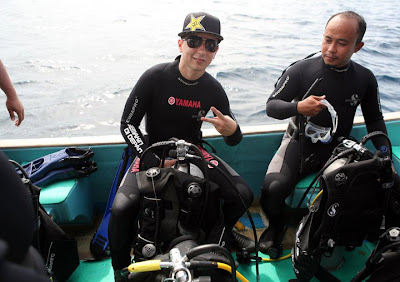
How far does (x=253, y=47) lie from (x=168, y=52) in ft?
9.44

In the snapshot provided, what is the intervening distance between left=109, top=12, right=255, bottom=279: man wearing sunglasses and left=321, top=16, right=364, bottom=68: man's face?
2.81ft

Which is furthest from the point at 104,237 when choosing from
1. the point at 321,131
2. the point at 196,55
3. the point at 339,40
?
the point at 339,40

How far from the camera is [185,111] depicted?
2408 millimetres

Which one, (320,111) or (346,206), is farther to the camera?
Result: (320,111)

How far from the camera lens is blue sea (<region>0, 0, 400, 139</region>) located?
6.02 meters

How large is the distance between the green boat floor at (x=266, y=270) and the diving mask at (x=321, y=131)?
0.89 metres

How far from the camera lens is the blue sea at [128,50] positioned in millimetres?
6023

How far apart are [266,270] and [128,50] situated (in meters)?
9.76

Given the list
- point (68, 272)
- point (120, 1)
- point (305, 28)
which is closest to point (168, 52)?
point (305, 28)

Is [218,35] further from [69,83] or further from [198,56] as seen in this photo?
[69,83]

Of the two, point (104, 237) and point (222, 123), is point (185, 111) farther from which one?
point (104, 237)

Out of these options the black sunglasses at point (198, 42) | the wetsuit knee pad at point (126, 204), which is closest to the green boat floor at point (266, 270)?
the wetsuit knee pad at point (126, 204)

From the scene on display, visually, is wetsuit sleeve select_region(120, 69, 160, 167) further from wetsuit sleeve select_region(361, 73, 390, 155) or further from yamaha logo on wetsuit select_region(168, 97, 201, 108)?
wetsuit sleeve select_region(361, 73, 390, 155)

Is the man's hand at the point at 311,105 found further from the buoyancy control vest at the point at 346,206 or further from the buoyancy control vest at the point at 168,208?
the buoyancy control vest at the point at 168,208
